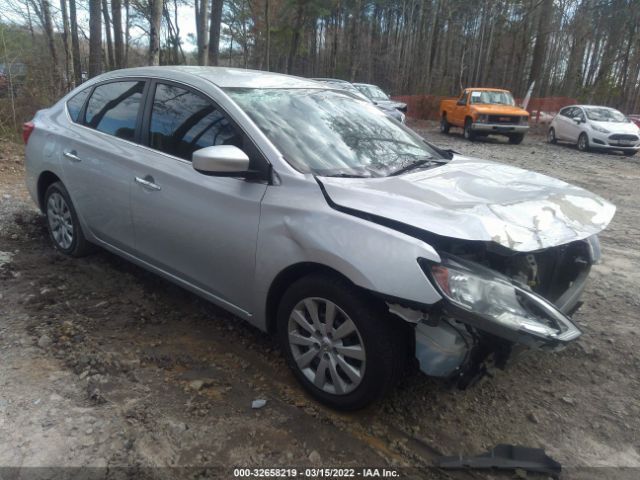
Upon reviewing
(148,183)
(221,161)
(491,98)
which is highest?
(491,98)

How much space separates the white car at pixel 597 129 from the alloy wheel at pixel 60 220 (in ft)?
53.9

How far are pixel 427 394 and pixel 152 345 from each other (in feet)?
5.91

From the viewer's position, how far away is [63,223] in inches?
185

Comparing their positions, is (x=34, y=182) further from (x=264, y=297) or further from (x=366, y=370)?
(x=366, y=370)

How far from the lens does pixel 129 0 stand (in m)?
27.7

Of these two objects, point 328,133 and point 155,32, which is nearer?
A: point 328,133

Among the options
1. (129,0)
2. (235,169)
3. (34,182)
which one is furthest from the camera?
(129,0)

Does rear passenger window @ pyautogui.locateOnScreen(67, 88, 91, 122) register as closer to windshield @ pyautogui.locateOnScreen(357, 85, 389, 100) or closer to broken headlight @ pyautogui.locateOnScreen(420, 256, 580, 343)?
broken headlight @ pyautogui.locateOnScreen(420, 256, 580, 343)

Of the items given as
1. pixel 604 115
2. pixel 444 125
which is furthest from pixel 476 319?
pixel 444 125

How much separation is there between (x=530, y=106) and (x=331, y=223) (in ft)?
87.9

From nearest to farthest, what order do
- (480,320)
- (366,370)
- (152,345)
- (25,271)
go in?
1. (480,320)
2. (366,370)
3. (152,345)
4. (25,271)

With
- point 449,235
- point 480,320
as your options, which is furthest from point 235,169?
point 480,320

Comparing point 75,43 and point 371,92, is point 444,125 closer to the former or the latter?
point 371,92

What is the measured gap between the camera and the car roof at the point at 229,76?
140 inches
